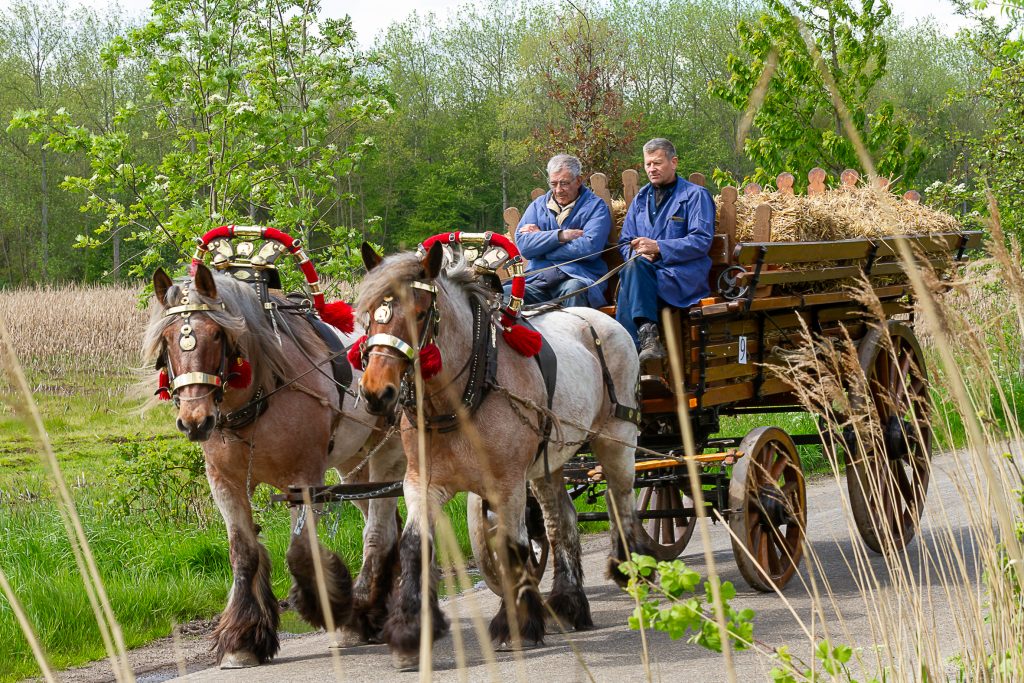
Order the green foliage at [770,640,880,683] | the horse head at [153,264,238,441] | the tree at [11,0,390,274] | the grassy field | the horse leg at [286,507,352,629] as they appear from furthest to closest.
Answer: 1. the tree at [11,0,390,274]
2. the grassy field
3. the horse leg at [286,507,352,629]
4. the horse head at [153,264,238,441]
5. the green foliage at [770,640,880,683]

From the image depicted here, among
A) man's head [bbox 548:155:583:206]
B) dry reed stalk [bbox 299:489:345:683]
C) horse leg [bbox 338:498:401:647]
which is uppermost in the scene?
man's head [bbox 548:155:583:206]

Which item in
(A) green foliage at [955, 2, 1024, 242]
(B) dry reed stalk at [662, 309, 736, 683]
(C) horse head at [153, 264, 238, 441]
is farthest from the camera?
(A) green foliage at [955, 2, 1024, 242]

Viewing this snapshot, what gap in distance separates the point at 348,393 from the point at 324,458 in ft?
1.17

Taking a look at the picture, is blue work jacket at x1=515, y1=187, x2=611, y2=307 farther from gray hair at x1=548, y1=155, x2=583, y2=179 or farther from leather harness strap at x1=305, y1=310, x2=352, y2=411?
leather harness strap at x1=305, y1=310, x2=352, y2=411

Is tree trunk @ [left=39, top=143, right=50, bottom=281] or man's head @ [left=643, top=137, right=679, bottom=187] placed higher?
tree trunk @ [left=39, top=143, right=50, bottom=281]

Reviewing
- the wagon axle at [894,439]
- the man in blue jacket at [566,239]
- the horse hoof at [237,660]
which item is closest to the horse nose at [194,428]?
the horse hoof at [237,660]

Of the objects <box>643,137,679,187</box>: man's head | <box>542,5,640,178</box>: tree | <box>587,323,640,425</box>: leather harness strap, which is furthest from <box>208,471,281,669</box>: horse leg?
<box>542,5,640,178</box>: tree

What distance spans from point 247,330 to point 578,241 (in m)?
2.23

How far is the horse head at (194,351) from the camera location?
5066 millimetres

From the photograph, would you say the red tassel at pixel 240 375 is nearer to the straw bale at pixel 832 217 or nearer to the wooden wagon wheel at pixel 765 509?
the wooden wagon wheel at pixel 765 509

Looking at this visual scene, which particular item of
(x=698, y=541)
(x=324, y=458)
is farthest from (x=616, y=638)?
(x=698, y=541)

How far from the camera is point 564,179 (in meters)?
7.05

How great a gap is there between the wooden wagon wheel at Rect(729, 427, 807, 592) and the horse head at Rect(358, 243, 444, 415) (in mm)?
2153

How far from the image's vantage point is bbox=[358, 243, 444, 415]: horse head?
4.70 metres
